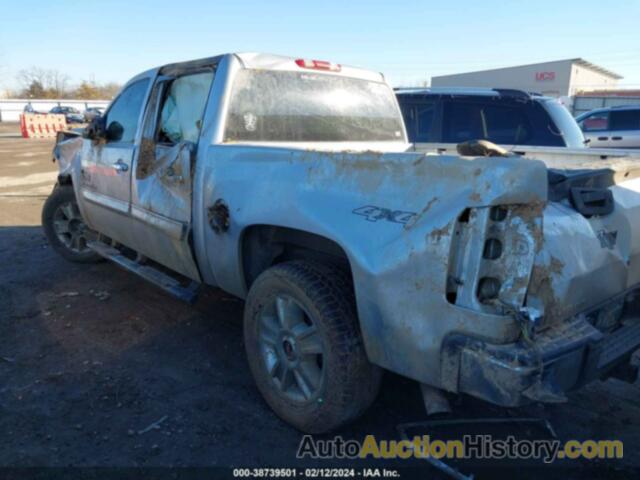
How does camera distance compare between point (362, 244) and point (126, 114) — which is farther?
point (126, 114)

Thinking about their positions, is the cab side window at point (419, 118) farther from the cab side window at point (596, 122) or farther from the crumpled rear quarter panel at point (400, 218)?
the cab side window at point (596, 122)

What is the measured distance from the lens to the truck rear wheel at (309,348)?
2.46 m

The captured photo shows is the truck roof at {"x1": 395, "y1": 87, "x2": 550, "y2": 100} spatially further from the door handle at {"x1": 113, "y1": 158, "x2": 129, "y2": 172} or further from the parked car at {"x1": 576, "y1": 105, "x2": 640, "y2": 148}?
the parked car at {"x1": 576, "y1": 105, "x2": 640, "y2": 148}

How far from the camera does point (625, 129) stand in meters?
13.5

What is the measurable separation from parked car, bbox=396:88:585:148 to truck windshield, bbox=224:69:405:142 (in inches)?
78.3

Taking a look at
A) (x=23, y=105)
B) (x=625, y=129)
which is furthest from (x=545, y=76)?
(x=23, y=105)

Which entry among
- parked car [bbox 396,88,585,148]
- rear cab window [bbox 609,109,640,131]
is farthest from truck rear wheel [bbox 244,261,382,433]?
rear cab window [bbox 609,109,640,131]

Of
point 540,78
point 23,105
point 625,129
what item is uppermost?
point 540,78

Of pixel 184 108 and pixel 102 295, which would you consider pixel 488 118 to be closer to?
pixel 184 108

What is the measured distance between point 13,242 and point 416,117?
556cm

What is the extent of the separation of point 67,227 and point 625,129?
537 inches

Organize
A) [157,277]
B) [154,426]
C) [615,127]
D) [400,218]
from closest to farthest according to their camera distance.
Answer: [400,218], [154,426], [157,277], [615,127]

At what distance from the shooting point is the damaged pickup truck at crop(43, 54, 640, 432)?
1962 mm

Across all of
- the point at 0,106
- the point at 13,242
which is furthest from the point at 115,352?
the point at 0,106
